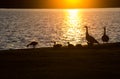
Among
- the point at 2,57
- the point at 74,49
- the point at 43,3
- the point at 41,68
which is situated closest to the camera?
the point at 41,68

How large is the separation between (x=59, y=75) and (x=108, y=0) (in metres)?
167

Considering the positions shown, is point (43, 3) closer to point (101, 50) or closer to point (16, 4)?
point (16, 4)

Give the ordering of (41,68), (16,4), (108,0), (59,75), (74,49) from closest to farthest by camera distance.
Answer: (59,75)
(41,68)
(74,49)
(16,4)
(108,0)

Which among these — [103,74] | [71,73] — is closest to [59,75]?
[71,73]

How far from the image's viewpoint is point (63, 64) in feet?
63.6

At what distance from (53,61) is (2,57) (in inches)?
123

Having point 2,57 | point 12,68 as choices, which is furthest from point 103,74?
point 2,57

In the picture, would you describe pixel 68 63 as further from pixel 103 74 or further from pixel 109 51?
pixel 109 51

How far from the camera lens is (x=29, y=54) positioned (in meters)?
23.4

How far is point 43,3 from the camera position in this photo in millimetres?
197750

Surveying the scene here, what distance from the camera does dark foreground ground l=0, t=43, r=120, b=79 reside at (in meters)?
16.9

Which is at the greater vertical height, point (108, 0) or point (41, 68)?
Answer: point (108, 0)

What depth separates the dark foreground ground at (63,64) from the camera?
667 inches

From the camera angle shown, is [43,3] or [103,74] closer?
[103,74]
